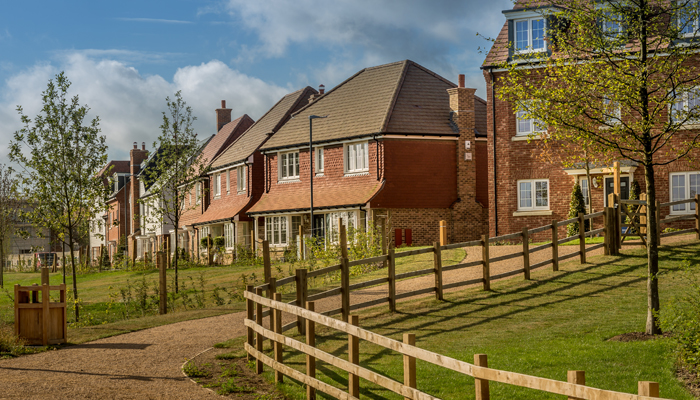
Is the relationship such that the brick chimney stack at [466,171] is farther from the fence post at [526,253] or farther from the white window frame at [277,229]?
the fence post at [526,253]

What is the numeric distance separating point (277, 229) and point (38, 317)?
24.3m

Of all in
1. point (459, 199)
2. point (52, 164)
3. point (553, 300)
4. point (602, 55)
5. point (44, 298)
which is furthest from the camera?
point (459, 199)

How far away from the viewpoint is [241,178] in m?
43.4

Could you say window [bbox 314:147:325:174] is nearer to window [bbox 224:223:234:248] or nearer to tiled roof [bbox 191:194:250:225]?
tiled roof [bbox 191:194:250:225]

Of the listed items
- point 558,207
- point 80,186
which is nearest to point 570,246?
point 558,207

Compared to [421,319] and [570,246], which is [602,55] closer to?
[421,319]

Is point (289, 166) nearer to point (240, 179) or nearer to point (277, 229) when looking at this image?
point (277, 229)

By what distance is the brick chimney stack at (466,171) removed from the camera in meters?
34.6

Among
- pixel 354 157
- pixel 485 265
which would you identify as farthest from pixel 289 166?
pixel 485 265

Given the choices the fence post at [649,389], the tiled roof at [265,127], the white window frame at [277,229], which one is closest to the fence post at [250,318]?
the fence post at [649,389]

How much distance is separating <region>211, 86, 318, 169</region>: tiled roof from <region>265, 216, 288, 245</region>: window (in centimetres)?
525

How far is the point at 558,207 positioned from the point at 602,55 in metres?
16.8

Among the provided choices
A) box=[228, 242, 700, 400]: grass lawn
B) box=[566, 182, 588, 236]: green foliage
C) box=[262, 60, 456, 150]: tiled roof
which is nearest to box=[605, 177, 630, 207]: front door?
box=[566, 182, 588, 236]: green foliage

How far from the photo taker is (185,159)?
25781 millimetres
